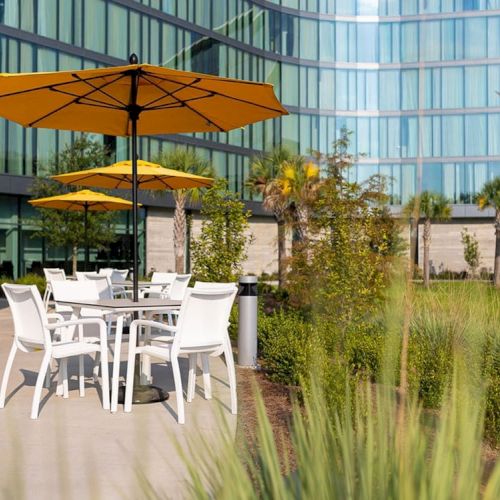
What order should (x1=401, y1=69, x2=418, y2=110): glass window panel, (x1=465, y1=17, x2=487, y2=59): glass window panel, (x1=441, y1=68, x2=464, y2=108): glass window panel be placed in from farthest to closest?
(x1=441, y1=68, x2=464, y2=108): glass window panel → (x1=465, y1=17, x2=487, y2=59): glass window panel → (x1=401, y1=69, x2=418, y2=110): glass window panel

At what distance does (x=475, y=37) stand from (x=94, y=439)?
5256 centimetres

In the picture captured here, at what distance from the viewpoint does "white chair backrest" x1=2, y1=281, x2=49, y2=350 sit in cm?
655

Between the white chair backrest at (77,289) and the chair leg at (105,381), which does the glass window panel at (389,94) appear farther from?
the white chair backrest at (77,289)

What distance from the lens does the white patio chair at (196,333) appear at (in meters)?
6.38

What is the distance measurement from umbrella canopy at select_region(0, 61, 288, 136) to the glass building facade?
2200 cm

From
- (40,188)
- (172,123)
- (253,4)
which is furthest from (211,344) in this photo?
(253,4)

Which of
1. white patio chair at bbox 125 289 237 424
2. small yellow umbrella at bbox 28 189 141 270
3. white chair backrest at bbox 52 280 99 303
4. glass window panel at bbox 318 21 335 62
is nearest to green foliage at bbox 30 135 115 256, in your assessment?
small yellow umbrella at bbox 28 189 141 270

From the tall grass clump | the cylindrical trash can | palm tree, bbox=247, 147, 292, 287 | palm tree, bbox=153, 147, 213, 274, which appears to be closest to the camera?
the tall grass clump

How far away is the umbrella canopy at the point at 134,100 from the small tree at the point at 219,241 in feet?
22.2

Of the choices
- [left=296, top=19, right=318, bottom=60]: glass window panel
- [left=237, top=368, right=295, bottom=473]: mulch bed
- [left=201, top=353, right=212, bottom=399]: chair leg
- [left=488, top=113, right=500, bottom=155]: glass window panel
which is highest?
[left=296, top=19, right=318, bottom=60]: glass window panel

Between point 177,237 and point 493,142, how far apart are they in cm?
2574

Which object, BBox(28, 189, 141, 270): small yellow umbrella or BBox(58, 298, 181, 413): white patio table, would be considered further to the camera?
BBox(28, 189, 141, 270): small yellow umbrella

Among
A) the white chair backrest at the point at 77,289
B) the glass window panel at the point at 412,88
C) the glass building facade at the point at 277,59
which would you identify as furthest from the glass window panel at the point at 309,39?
the glass window panel at the point at 412,88

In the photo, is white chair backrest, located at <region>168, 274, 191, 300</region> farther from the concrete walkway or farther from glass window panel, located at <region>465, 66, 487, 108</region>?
glass window panel, located at <region>465, 66, 487, 108</region>
